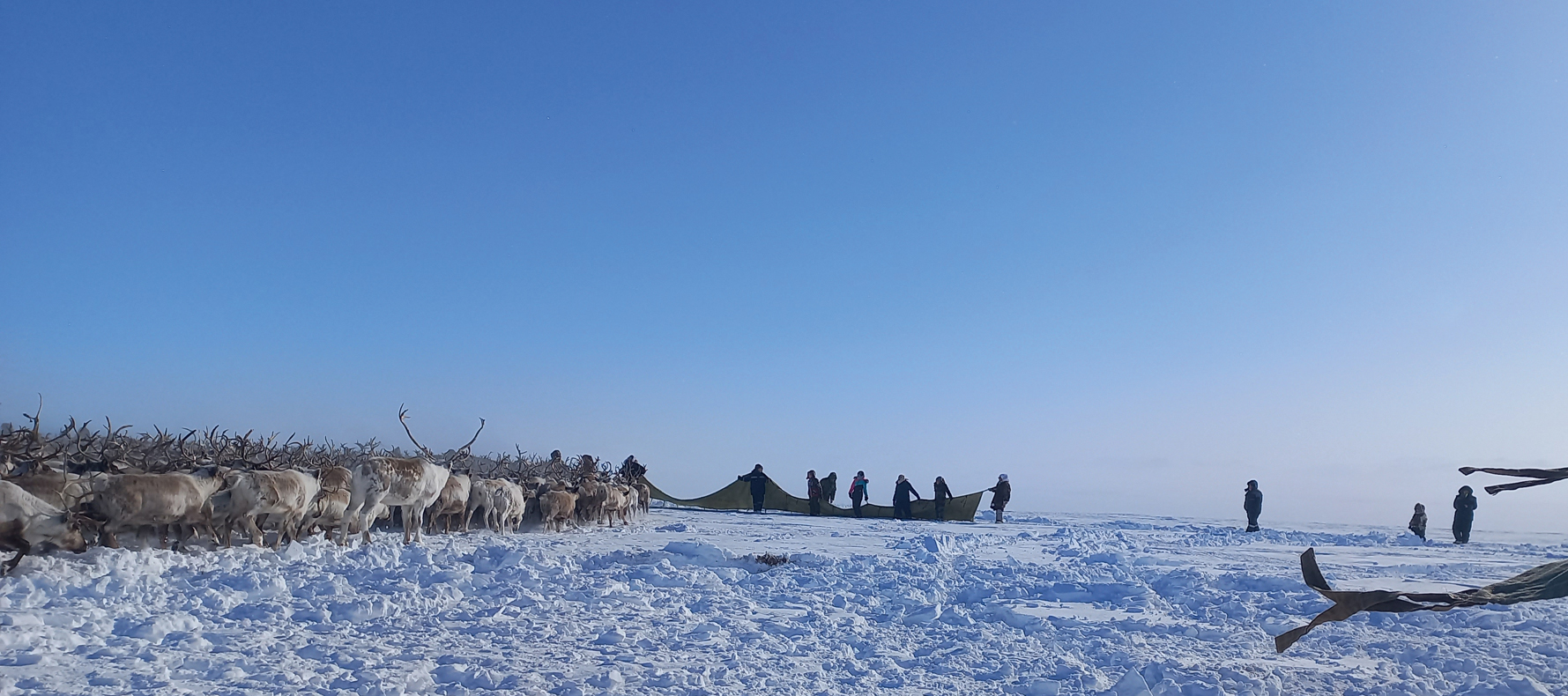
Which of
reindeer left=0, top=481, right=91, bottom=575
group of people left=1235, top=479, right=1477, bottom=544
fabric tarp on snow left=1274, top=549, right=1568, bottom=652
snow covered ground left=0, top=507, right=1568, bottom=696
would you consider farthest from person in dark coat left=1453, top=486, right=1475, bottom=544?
reindeer left=0, top=481, right=91, bottom=575

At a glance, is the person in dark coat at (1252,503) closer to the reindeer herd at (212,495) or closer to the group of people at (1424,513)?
the group of people at (1424,513)

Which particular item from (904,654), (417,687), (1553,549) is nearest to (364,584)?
(417,687)

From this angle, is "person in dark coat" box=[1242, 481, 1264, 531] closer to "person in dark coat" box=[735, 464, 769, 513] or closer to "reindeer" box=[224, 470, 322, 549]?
"person in dark coat" box=[735, 464, 769, 513]

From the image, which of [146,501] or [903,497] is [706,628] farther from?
[903,497]

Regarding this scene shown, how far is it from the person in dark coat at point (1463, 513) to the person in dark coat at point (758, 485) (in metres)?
17.7


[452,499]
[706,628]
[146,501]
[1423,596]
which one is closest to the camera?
[1423,596]

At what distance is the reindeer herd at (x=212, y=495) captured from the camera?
9.21 metres

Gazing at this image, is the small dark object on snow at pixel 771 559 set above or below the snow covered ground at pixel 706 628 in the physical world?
above

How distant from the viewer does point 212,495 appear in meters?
11.0

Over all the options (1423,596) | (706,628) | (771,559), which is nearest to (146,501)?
(706,628)

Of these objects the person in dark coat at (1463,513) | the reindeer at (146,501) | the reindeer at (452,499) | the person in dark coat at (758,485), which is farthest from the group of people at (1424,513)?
the reindeer at (146,501)

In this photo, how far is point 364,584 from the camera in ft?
30.0

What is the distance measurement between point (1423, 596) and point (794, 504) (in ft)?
91.9

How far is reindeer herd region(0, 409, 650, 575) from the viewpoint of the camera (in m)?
9.21
